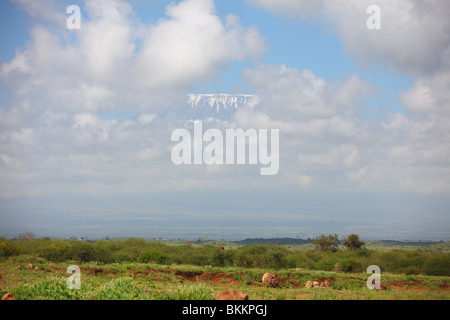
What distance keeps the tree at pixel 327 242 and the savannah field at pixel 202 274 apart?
820 cm

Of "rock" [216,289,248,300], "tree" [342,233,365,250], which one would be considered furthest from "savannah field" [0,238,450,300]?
"tree" [342,233,365,250]

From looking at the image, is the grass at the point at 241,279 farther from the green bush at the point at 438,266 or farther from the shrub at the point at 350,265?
the shrub at the point at 350,265

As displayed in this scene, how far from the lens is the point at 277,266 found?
2916cm

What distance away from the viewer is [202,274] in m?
21.9

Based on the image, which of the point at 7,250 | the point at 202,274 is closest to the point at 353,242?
the point at 202,274

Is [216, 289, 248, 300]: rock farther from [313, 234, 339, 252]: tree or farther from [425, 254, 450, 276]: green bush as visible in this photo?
[313, 234, 339, 252]: tree

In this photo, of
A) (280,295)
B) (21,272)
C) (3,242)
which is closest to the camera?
(280,295)

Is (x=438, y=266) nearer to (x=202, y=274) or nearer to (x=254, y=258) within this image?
(x=254, y=258)

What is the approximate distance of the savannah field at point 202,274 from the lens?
37.2 feet

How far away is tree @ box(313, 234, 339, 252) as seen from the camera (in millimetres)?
43062

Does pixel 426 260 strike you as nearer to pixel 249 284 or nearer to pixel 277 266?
pixel 277 266

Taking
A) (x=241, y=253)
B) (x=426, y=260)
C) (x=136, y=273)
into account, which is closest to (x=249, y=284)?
(x=136, y=273)
